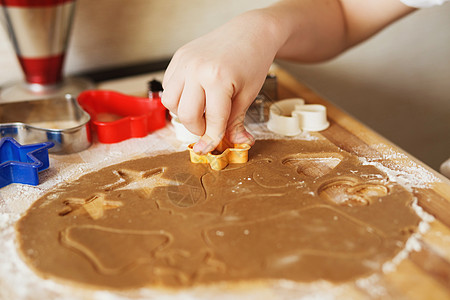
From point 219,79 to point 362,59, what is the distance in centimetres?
89

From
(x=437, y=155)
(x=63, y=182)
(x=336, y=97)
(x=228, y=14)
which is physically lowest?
(x=437, y=155)

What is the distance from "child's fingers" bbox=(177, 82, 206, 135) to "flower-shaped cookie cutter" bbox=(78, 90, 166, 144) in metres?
0.16

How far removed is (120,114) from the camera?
0.97m

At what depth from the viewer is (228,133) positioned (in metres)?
0.78

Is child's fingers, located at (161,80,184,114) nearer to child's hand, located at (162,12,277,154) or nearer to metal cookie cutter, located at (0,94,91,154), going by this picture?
child's hand, located at (162,12,277,154)

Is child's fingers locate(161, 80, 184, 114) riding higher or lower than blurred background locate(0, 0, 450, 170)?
higher

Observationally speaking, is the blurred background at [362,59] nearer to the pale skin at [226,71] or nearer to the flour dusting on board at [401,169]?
the pale skin at [226,71]

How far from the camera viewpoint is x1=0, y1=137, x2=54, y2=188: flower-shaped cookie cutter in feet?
2.39

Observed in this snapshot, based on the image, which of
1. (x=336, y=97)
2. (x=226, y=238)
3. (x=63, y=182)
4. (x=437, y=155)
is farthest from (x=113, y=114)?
(x=437, y=155)

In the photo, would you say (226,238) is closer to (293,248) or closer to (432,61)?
(293,248)

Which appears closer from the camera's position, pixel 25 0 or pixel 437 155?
pixel 25 0

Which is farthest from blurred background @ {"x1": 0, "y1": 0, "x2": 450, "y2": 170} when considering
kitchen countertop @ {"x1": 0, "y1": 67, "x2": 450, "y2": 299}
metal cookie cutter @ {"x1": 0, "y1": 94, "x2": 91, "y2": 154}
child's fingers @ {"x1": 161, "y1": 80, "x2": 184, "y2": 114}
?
child's fingers @ {"x1": 161, "y1": 80, "x2": 184, "y2": 114}

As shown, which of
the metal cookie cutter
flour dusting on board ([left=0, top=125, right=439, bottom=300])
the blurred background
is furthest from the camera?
the blurred background

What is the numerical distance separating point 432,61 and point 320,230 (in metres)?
1.17
